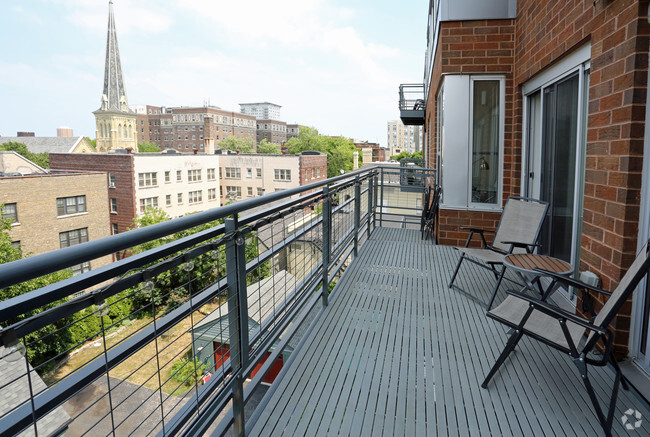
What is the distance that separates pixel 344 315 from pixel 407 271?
1511 millimetres

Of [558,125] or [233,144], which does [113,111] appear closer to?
[233,144]

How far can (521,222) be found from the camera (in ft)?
13.2

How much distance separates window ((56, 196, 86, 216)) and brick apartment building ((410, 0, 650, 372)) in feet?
78.4

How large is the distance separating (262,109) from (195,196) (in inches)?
4375

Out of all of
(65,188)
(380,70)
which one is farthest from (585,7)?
(380,70)

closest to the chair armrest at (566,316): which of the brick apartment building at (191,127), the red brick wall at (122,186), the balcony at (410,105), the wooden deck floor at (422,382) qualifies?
the wooden deck floor at (422,382)

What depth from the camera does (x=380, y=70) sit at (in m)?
97.2

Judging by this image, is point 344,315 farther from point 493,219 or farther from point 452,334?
point 493,219

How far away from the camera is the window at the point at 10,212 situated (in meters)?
21.2

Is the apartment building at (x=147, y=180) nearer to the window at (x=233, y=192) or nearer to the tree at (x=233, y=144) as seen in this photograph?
the window at (x=233, y=192)

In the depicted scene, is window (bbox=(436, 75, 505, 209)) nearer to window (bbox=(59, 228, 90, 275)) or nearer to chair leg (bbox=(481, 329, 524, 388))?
chair leg (bbox=(481, 329, 524, 388))

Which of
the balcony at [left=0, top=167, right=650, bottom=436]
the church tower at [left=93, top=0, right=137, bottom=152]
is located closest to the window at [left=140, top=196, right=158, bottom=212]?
the balcony at [left=0, top=167, right=650, bottom=436]

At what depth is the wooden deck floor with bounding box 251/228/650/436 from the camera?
2.09 metres

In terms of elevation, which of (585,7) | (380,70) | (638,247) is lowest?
(638,247)
